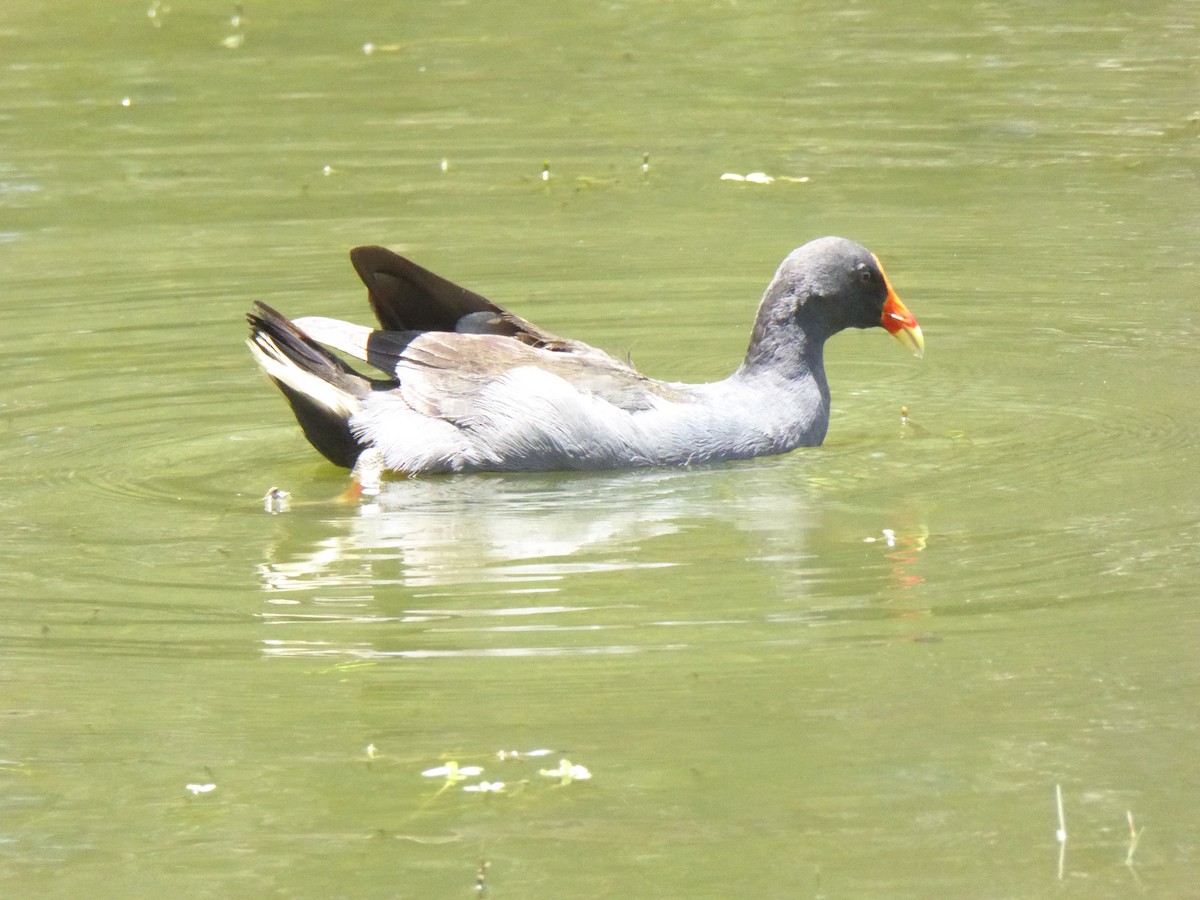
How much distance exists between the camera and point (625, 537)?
6.90 meters

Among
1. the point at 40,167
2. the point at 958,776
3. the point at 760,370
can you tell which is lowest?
the point at 958,776

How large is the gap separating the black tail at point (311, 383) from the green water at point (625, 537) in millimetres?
234

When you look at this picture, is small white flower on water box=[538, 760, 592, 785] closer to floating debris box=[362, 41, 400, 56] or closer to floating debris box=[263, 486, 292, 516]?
floating debris box=[263, 486, 292, 516]

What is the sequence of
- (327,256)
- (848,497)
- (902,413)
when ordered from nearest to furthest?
(848,497) < (902,413) < (327,256)

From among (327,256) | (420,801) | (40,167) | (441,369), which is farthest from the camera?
(40,167)

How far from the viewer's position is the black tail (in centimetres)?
776

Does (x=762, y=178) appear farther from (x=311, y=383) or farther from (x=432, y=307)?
(x=311, y=383)

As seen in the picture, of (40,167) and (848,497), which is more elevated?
(40,167)

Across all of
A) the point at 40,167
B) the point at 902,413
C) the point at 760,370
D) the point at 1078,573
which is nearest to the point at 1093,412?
the point at 902,413

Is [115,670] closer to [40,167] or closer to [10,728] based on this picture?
[10,728]

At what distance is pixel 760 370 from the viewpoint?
8156 millimetres

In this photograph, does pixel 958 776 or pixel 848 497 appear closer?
pixel 958 776

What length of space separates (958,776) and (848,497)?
99.4 inches

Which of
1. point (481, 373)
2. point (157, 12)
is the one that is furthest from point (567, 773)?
point (157, 12)
